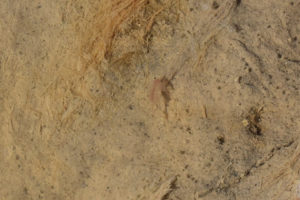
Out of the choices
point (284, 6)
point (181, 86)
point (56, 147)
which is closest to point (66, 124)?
point (56, 147)

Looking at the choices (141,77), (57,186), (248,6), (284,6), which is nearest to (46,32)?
(141,77)

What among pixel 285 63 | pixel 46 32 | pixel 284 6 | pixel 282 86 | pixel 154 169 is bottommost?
pixel 154 169

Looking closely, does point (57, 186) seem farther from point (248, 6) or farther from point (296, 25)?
point (296, 25)

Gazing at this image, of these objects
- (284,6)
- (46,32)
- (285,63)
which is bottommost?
(285,63)

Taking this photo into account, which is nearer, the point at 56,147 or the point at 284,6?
the point at 284,6

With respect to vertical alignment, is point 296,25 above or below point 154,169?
above

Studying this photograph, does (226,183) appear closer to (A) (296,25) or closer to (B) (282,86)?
(B) (282,86)
